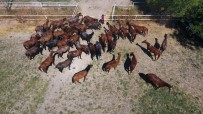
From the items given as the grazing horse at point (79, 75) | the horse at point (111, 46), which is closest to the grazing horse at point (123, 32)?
the horse at point (111, 46)

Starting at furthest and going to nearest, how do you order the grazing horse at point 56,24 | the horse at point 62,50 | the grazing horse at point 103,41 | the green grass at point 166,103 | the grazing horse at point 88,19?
the grazing horse at point 88,19
the grazing horse at point 56,24
the grazing horse at point 103,41
the horse at point 62,50
the green grass at point 166,103

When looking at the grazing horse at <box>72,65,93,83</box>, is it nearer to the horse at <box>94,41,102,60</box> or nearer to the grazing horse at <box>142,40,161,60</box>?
the horse at <box>94,41,102,60</box>

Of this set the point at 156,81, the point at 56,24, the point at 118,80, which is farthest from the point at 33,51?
the point at 156,81

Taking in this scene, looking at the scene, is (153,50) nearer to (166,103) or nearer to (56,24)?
(166,103)

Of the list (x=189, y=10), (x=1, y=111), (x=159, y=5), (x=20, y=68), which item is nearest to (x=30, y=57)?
(x=20, y=68)

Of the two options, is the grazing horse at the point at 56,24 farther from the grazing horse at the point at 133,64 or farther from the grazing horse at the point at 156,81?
the grazing horse at the point at 156,81

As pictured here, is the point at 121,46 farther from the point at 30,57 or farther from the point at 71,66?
the point at 30,57
